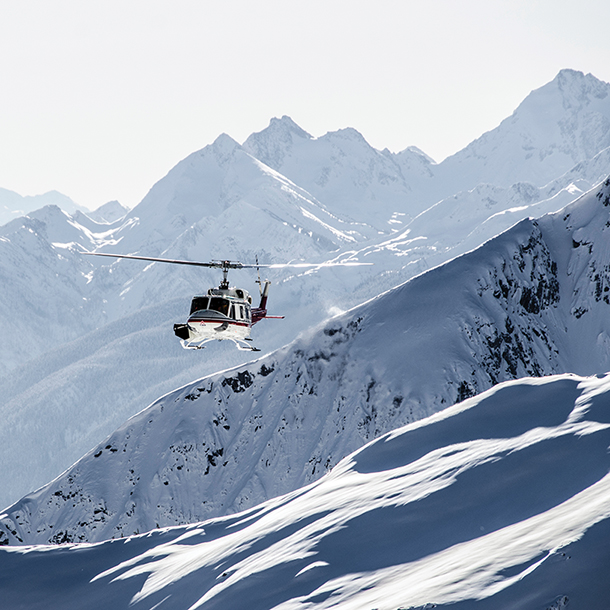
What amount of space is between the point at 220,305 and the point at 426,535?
51.7ft

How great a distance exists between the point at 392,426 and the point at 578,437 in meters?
71.6

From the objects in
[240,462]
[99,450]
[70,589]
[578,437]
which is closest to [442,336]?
[240,462]

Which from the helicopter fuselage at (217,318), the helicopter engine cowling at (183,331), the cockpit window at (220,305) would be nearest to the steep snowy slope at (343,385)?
the helicopter fuselage at (217,318)

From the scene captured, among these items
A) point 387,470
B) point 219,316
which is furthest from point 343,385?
point 219,316

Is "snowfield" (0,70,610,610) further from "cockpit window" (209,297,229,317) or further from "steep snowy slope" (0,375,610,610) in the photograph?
"cockpit window" (209,297,229,317)

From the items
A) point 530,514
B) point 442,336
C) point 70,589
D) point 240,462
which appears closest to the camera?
point 530,514

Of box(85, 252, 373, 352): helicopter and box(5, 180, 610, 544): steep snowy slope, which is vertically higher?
box(85, 252, 373, 352): helicopter

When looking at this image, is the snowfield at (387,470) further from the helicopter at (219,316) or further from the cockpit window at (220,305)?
the cockpit window at (220,305)

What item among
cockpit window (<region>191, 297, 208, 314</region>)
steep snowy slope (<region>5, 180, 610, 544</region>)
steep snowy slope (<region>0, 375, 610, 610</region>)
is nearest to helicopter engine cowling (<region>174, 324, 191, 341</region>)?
cockpit window (<region>191, 297, 208, 314</region>)

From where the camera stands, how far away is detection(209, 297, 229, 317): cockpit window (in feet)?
143

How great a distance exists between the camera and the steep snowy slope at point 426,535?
32.7 meters

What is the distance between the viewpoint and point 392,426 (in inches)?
4476

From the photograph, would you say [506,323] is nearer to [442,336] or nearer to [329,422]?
[442,336]

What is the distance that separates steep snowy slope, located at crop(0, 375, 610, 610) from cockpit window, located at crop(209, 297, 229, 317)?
551 inches
